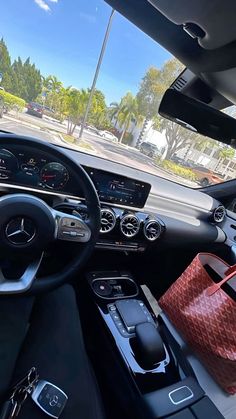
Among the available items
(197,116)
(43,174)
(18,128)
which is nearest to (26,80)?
(18,128)

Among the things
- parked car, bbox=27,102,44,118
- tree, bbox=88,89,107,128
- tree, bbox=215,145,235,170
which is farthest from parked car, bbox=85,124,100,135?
tree, bbox=215,145,235,170

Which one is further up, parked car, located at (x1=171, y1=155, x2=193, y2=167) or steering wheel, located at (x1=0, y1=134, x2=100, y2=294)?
parked car, located at (x1=171, y1=155, x2=193, y2=167)

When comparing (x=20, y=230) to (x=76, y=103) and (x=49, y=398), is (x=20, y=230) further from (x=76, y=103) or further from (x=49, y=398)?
(x=76, y=103)

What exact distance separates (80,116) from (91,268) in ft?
3.02

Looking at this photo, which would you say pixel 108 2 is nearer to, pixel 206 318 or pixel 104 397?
pixel 206 318

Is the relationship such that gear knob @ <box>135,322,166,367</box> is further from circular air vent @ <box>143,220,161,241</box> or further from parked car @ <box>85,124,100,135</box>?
parked car @ <box>85,124,100,135</box>

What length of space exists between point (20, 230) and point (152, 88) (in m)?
1.08

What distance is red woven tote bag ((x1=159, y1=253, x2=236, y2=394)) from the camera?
1159 mm

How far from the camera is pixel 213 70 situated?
1.34m

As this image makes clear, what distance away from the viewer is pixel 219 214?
6.79 feet

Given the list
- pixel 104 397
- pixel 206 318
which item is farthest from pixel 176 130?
pixel 104 397

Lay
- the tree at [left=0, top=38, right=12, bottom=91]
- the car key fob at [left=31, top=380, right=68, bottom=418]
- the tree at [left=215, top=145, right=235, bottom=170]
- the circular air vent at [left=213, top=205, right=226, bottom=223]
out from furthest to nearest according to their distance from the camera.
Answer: the circular air vent at [left=213, top=205, right=226, bottom=223]
the tree at [left=215, top=145, right=235, bottom=170]
the tree at [left=0, top=38, right=12, bottom=91]
the car key fob at [left=31, top=380, right=68, bottom=418]

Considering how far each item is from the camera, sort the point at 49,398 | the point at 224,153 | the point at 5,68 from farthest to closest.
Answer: the point at 224,153 < the point at 5,68 < the point at 49,398

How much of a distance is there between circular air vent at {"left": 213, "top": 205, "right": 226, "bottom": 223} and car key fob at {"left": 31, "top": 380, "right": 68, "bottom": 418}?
4.86ft
